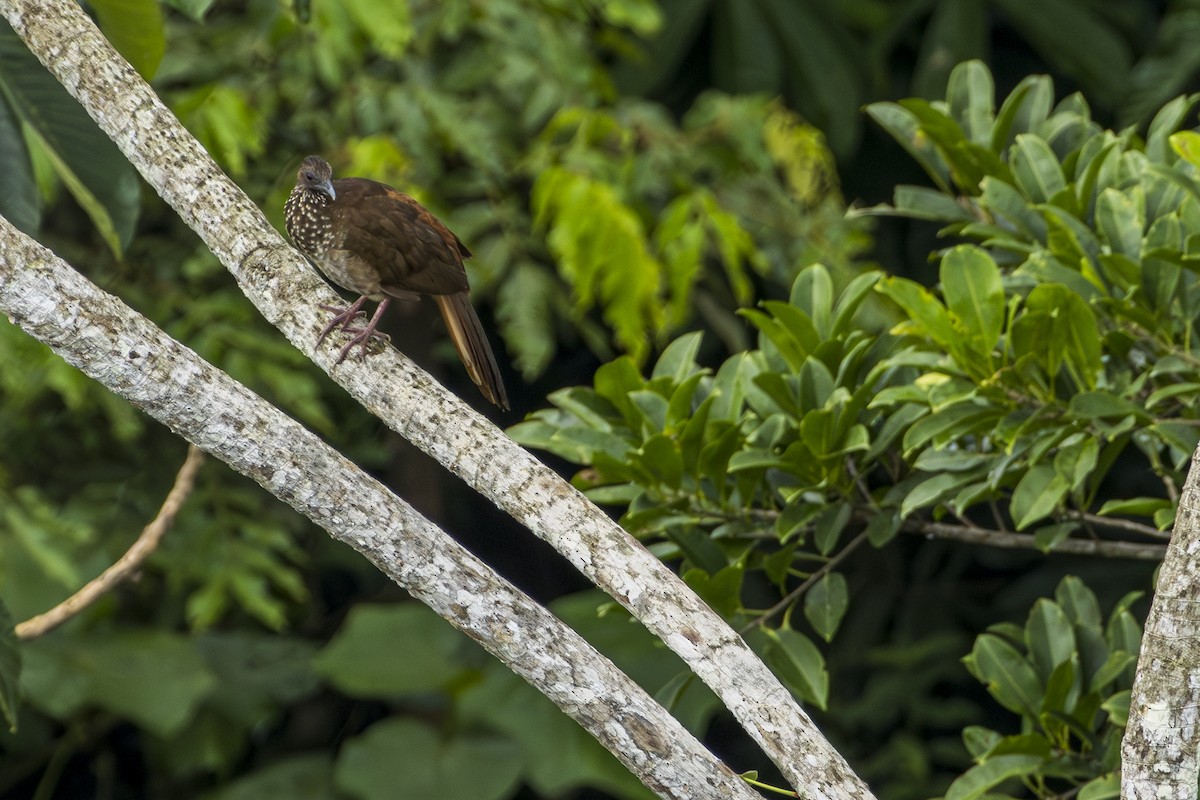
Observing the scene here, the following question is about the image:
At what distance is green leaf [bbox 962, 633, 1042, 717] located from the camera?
6.19 feet

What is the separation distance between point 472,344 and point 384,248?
0.17 m

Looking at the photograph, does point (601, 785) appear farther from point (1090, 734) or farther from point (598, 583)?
point (598, 583)

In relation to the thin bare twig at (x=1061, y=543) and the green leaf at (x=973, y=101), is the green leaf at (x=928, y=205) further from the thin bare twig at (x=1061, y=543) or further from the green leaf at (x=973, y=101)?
the thin bare twig at (x=1061, y=543)

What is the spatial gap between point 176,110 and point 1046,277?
1.87 m

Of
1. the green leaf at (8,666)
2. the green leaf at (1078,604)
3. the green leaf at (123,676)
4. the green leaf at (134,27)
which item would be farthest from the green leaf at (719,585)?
the green leaf at (123,676)

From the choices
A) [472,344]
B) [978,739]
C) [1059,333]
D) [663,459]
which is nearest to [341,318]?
[472,344]

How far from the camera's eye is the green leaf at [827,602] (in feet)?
6.15

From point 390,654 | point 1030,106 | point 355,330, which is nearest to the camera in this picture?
point 355,330

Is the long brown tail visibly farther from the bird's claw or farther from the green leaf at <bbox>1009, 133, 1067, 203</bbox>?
the green leaf at <bbox>1009, 133, 1067, 203</bbox>

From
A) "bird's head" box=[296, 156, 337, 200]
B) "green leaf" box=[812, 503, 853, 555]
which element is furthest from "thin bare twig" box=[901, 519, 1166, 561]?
"bird's head" box=[296, 156, 337, 200]

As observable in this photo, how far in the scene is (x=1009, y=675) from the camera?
1.89 meters

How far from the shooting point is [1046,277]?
5.97 feet

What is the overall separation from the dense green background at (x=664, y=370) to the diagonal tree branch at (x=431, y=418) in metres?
0.23

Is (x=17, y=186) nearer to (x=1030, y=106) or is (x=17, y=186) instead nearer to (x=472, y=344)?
(x=472, y=344)
